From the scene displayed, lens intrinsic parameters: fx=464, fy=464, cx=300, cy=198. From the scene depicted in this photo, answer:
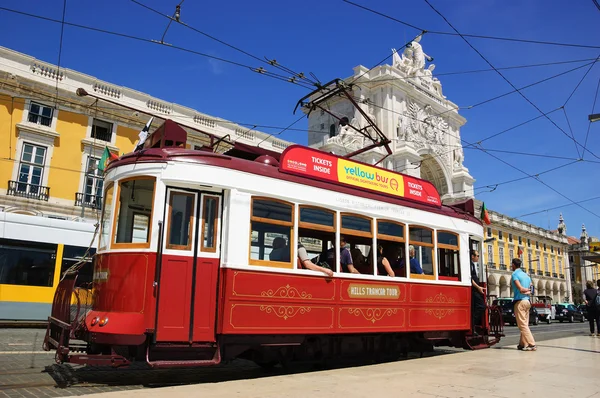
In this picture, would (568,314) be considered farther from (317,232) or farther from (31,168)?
(31,168)

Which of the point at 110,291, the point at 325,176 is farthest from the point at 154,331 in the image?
the point at 325,176

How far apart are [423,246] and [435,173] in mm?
41516

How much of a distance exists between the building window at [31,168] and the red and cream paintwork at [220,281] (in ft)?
64.0

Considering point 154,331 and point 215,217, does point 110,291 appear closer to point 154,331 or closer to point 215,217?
point 154,331

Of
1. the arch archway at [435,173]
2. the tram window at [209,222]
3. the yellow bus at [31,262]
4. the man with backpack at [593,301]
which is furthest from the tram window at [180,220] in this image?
the arch archway at [435,173]

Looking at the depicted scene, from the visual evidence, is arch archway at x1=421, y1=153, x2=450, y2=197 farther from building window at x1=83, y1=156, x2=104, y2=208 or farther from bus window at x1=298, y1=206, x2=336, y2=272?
bus window at x1=298, y1=206, x2=336, y2=272

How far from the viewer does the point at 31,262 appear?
46.4 ft

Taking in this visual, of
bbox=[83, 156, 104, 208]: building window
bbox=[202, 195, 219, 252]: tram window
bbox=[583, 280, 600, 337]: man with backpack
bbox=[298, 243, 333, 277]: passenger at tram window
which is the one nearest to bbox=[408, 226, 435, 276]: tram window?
bbox=[298, 243, 333, 277]: passenger at tram window

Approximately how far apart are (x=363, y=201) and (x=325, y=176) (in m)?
0.85

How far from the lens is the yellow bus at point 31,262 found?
45.4 feet

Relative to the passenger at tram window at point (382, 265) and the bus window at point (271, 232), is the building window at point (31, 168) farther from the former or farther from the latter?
the passenger at tram window at point (382, 265)

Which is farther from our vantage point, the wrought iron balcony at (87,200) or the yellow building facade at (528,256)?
the yellow building facade at (528,256)

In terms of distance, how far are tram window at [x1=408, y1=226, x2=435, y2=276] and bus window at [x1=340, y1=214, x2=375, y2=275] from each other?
1.03m

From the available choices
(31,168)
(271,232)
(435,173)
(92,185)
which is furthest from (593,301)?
(435,173)
